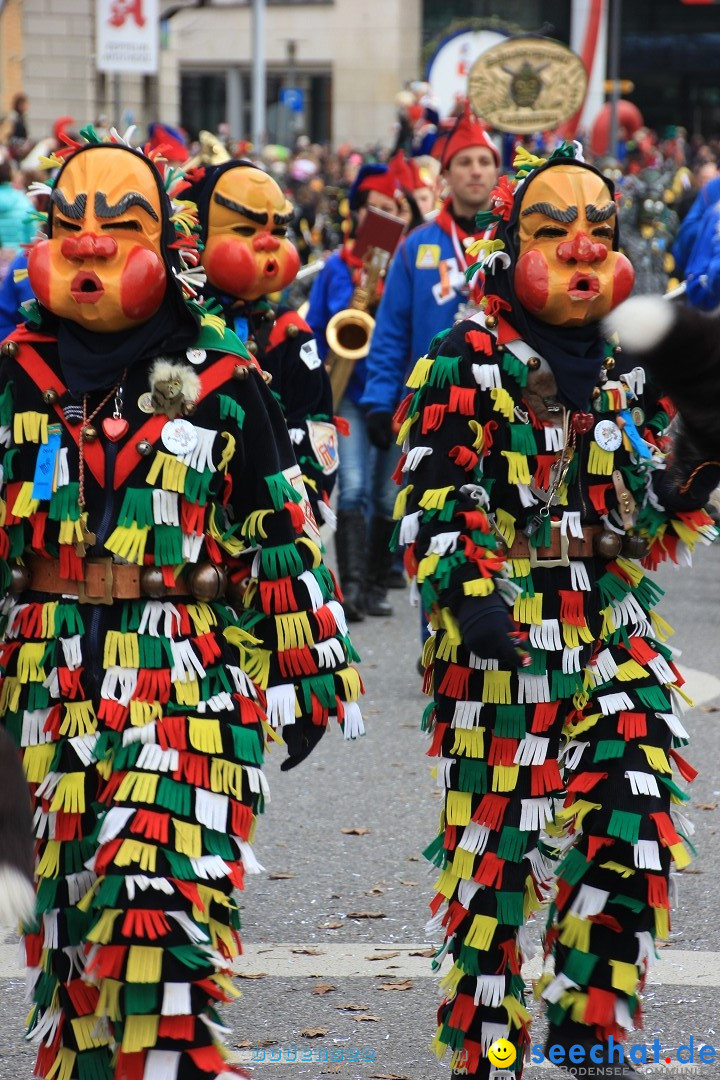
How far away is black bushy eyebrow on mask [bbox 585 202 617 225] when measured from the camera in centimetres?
390

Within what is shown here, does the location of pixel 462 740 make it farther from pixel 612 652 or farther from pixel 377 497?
pixel 377 497

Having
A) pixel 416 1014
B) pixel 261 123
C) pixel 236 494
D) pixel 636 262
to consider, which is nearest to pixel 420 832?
pixel 416 1014

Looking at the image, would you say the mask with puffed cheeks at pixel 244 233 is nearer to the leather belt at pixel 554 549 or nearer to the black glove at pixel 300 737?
the leather belt at pixel 554 549

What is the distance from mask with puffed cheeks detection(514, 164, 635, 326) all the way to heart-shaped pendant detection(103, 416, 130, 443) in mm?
961

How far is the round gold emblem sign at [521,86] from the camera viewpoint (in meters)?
11.5

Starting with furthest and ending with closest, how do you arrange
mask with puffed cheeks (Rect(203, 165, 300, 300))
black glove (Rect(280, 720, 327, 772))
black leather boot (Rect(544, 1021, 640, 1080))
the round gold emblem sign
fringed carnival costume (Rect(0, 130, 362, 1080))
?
1. the round gold emblem sign
2. mask with puffed cheeks (Rect(203, 165, 300, 300))
3. black leather boot (Rect(544, 1021, 640, 1080))
4. black glove (Rect(280, 720, 327, 772))
5. fringed carnival costume (Rect(0, 130, 362, 1080))

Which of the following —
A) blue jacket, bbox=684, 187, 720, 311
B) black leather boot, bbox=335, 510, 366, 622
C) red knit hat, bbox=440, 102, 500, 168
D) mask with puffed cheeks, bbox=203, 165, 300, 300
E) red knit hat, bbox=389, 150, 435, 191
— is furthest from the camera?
red knit hat, bbox=389, 150, 435, 191

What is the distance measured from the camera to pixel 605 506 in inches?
157

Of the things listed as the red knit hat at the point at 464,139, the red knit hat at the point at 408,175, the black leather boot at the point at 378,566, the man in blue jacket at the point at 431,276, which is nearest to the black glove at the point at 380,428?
the man in blue jacket at the point at 431,276

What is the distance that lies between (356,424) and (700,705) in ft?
8.33

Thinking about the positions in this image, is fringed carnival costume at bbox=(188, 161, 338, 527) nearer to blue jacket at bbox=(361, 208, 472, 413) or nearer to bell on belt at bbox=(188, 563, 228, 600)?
blue jacket at bbox=(361, 208, 472, 413)

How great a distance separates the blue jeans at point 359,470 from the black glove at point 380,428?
867mm

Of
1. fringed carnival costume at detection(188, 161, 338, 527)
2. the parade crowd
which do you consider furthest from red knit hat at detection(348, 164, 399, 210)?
the parade crowd

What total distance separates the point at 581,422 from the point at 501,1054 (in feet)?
4.54
